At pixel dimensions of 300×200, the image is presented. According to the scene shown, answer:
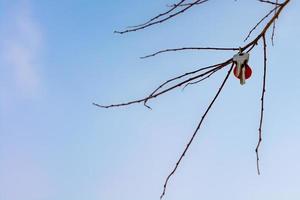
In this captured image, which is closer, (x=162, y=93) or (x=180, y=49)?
(x=162, y=93)

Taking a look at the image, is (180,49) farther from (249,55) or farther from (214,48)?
(249,55)

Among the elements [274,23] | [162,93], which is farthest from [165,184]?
[274,23]

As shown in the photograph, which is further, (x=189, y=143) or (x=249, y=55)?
(x=249, y=55)

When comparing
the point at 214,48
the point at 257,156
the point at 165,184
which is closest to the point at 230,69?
the point at 214,48

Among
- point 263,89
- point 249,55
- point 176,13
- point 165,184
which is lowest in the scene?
point 165,184

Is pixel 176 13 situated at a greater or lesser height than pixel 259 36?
greater

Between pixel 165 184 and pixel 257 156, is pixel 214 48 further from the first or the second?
pixel 165 184

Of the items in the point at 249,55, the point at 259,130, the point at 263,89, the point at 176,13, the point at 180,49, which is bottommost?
the point at 259,130

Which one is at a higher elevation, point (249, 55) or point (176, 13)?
point (176, 13)
